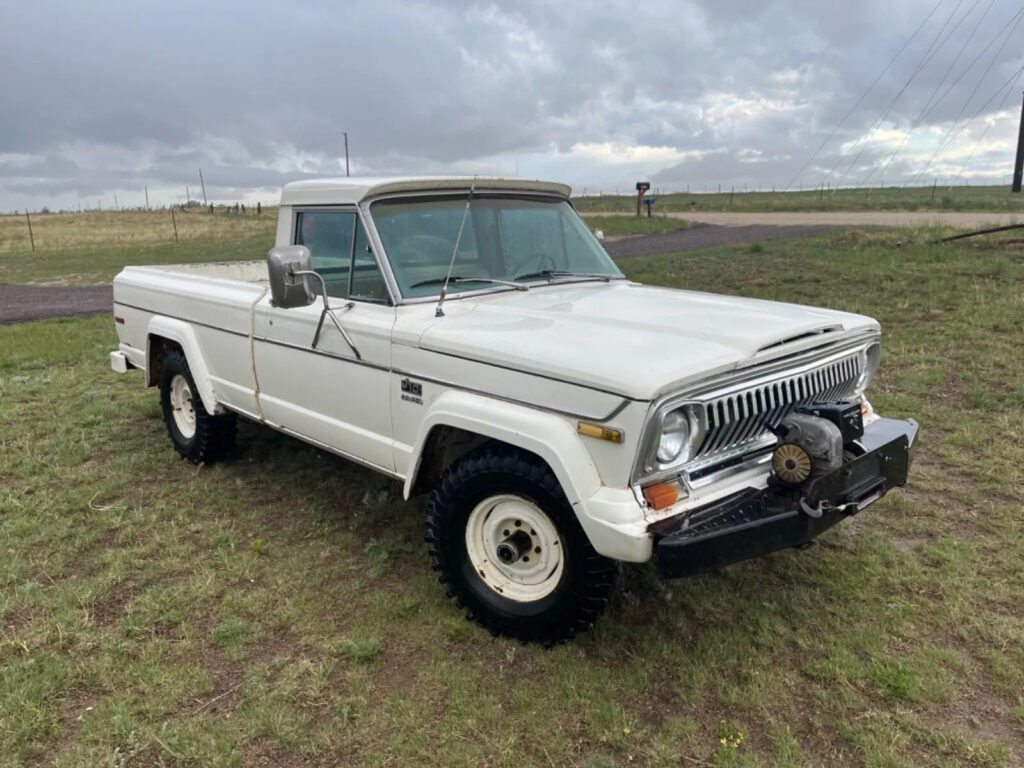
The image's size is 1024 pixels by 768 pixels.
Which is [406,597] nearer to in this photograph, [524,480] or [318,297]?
[524,480]

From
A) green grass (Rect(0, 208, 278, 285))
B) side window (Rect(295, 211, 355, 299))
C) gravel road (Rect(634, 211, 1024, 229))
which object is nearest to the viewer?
side window (Rect(295, 211, 355, 299))

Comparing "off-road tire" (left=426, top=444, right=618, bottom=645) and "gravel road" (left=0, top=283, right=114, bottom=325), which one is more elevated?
"off-road tire" (left=426, top=444, right=618, bottom=645)

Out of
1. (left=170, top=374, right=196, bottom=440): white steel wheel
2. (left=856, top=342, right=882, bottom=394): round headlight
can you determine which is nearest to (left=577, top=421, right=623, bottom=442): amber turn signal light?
(left=856, top=342, right=882, bottom=394): round headlight

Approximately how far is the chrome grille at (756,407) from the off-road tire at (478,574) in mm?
550

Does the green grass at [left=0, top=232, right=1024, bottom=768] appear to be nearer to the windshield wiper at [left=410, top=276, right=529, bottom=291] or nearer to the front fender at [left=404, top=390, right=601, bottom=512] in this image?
the front fender at [left=404, top=390, right=601, bottom=512]

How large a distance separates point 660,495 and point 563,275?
1798mm

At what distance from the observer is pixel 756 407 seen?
117 inches

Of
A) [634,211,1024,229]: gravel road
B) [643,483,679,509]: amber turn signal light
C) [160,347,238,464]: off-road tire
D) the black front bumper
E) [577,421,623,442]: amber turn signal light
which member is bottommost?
[160,347,238,464]: off-road tire

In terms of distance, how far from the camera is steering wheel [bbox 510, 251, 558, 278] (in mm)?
4062

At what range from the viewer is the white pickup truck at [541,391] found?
107 inches

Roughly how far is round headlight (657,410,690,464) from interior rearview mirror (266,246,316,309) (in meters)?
1.75

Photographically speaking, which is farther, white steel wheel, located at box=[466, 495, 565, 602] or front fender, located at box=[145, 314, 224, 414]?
front fender, located at box=[145, 314, 224, 414]

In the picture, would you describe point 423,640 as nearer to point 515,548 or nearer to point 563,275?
point 515,548

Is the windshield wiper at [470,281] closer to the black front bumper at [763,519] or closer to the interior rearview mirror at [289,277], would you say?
the interior rearview mirror at [289,277]
